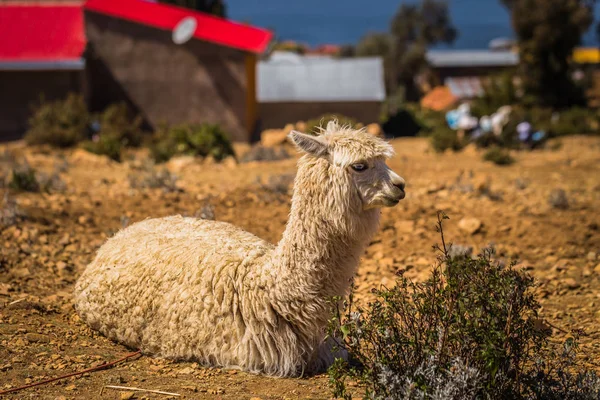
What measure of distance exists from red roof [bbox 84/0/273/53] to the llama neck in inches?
740

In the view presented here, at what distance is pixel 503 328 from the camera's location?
463 centimetres

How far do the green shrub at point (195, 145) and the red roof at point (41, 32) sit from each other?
19.8 ft

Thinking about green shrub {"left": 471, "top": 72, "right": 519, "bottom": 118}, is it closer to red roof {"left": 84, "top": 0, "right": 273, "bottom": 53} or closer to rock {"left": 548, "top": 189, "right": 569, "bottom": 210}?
red roof {"left": 84, "top": 0, "right": 273, "bottom": 53}

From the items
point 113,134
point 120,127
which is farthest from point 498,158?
point 120,127

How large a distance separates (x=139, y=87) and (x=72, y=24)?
269 centimetres

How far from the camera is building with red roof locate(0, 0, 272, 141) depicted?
23.0m

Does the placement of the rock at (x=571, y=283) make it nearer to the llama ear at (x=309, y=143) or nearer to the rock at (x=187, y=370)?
the llama ear at (x=309, y=143)

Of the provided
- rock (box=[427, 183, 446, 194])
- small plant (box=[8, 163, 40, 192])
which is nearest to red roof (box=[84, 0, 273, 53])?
rock (box=[427, 183, 446, 194])

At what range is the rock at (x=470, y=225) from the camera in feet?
31.3

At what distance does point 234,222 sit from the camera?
960 cm

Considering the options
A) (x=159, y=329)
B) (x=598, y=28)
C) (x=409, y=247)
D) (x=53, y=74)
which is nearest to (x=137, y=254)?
(x=159, y=329)

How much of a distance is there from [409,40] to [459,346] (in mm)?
86716

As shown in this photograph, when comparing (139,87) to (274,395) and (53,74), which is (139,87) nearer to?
(53,74)

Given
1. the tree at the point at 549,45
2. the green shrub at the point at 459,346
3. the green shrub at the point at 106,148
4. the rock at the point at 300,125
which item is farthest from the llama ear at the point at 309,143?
the tree at the point at 549,45
